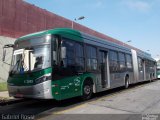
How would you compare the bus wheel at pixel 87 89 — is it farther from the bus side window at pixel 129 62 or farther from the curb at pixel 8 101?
the bus side window at pixel 129 62

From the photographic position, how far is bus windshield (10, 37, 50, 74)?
9500mm

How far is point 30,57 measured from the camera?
32.2 ft

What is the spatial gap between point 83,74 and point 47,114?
11.4 ft

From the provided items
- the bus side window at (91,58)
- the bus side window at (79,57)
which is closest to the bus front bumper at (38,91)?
the bus side window at (79,57)

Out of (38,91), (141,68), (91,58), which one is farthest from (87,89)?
(141,68)

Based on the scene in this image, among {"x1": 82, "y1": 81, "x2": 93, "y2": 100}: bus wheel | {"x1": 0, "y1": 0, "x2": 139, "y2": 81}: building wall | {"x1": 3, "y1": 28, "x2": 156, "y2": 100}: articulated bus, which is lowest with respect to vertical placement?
{"x1": 82, "y1": 81, "x2": 93, "y2": 100}: bus wheel

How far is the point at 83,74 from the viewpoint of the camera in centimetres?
1145

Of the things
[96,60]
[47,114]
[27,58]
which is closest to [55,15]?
[96,60]

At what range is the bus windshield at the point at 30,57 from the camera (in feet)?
31.2

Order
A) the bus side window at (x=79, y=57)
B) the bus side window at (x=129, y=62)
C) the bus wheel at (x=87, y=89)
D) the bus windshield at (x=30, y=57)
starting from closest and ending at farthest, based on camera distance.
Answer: the bus windshield at (x=30, y=57) → the bus side window at (x=79, y=57) → the bus wheel at (x=87, y=89) → the bus side window at (x=129, y=62)

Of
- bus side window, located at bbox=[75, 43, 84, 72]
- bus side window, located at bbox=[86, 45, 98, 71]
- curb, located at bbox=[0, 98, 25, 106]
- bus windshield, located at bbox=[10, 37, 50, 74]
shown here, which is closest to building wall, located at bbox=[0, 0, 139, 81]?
curb, located at bbox=[0, 98, 25, 106]

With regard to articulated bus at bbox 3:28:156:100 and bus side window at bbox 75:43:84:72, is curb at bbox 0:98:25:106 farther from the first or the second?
bus side window at bbox 75:43:84:72

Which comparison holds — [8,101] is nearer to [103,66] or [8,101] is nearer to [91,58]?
[91,58]

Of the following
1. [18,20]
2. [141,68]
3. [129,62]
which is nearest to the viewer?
[129,62]
